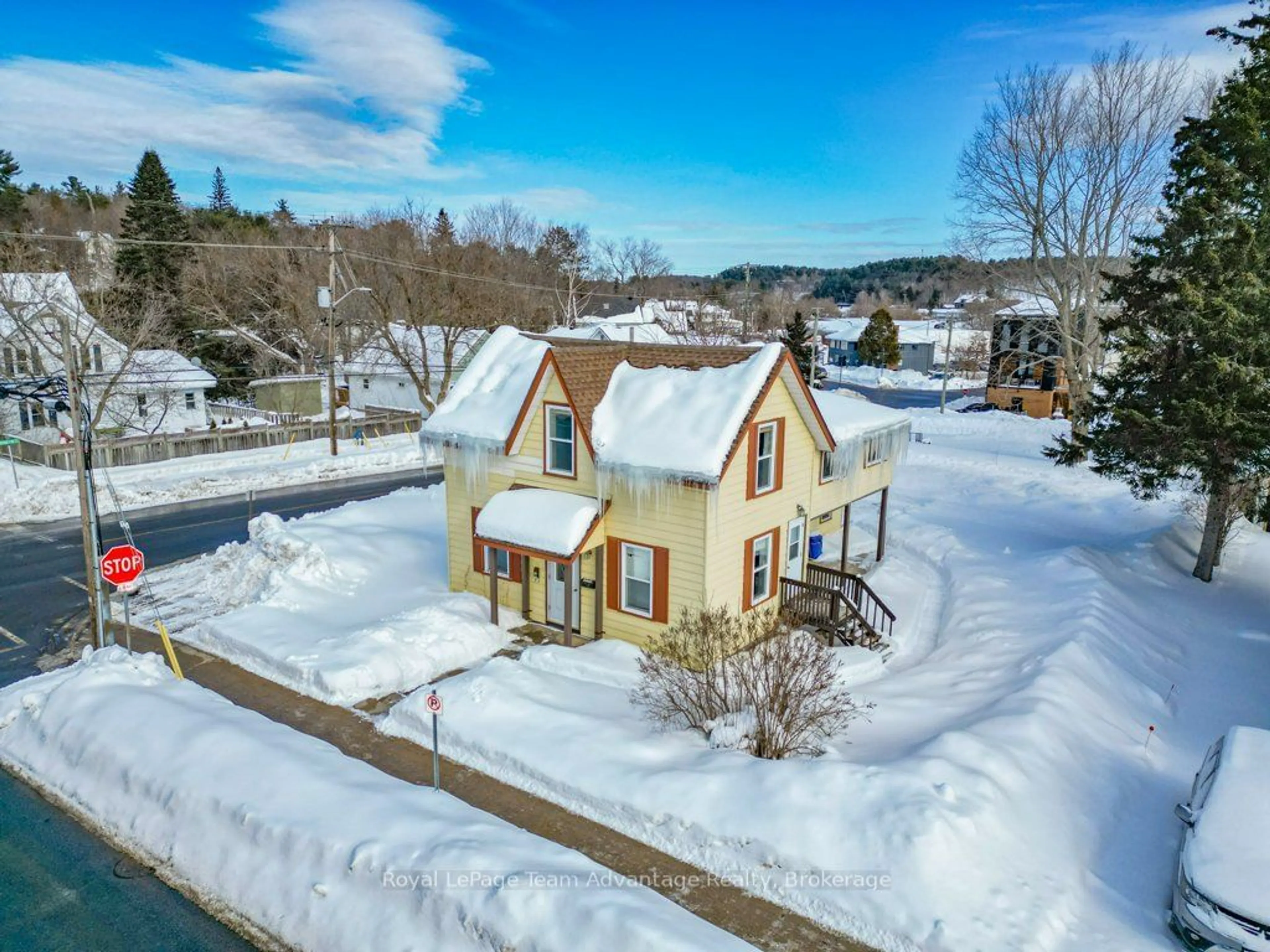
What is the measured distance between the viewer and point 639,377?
1656cm

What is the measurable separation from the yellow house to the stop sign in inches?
246

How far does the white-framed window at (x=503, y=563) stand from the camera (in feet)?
57.7

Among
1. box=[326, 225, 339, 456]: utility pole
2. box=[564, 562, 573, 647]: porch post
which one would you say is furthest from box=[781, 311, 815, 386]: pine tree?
box=[564, 562, 573, 647]: porch post

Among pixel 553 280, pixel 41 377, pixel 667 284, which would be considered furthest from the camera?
pixel 667 284

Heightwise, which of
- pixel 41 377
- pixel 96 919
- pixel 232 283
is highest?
pixel 232 283

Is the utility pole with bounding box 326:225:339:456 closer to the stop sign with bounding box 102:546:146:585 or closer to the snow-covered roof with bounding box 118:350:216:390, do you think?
the snow-covered roof with bounding box 118:350:216:390

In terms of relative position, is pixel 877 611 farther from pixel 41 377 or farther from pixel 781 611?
pixel 41 377

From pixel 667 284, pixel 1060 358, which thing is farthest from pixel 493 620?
pixel 667 284

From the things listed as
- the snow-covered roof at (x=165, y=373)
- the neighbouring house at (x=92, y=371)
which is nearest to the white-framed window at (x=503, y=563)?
the neighbouring house at (x=92, y=371)

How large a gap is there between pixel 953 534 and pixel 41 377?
38.2m

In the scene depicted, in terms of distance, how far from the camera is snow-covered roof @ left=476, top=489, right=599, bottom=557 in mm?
15406

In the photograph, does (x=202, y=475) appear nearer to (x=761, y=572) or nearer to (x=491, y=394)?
(x=491, y=394)

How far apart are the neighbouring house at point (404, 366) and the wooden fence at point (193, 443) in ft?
16.4

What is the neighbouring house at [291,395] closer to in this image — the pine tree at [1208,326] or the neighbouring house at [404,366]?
the neighbouring house at [404,366]
